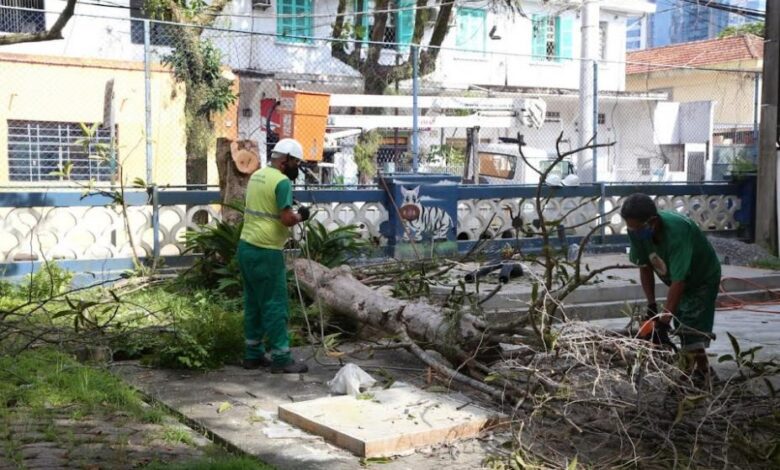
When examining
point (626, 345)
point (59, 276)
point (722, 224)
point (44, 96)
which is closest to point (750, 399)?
point (626, 345)

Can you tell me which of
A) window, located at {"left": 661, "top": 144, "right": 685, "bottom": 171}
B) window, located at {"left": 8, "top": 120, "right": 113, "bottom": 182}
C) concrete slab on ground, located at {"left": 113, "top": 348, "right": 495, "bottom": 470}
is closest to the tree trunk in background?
concrete slab on ground, located at {"left": 113, "top": 348, "right": 495, "bottom": 470}

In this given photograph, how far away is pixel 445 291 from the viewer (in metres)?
9.35

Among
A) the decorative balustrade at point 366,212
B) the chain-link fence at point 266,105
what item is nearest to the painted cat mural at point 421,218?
the decorative balustrade at point 366,212

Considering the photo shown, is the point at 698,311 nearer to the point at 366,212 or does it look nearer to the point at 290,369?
the point at 290,369

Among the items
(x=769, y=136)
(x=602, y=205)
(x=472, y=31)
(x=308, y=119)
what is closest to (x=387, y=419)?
(x=602, y=205)

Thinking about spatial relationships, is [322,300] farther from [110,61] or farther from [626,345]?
[110,61]

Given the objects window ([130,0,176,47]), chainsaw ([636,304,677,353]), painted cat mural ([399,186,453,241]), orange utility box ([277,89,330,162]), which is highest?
window ([130,0,176,47])

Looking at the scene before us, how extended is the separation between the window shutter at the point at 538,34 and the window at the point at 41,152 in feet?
51.6

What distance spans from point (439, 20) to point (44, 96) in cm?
897

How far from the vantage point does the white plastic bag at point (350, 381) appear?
6.10 m

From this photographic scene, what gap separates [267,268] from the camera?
688 cm

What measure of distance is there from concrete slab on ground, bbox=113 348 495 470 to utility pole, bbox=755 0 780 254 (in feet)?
29.5

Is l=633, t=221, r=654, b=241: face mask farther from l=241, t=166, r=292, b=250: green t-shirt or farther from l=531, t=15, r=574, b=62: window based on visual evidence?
l=531, t=15, r=574, b=62: window

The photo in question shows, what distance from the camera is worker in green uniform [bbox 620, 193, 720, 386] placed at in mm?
5711
